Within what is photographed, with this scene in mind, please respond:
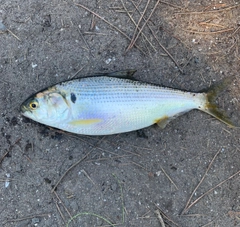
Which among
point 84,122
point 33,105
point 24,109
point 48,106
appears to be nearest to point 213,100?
point 84,122

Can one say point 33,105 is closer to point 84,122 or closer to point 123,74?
point 84,122

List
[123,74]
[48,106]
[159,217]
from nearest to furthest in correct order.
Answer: [48,106] < [123,74] < [159,217]

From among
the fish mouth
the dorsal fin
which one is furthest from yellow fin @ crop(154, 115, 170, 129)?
the fish mouth

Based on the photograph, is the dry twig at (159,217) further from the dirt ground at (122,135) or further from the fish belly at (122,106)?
the fish belly at (122,106)

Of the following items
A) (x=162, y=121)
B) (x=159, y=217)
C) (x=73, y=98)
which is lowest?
(x=159, y=217)

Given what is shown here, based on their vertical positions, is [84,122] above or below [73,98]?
below

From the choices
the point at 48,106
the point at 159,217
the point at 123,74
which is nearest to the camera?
the point at 48,106

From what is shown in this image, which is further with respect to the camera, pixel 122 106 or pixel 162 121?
pixel 162 121
